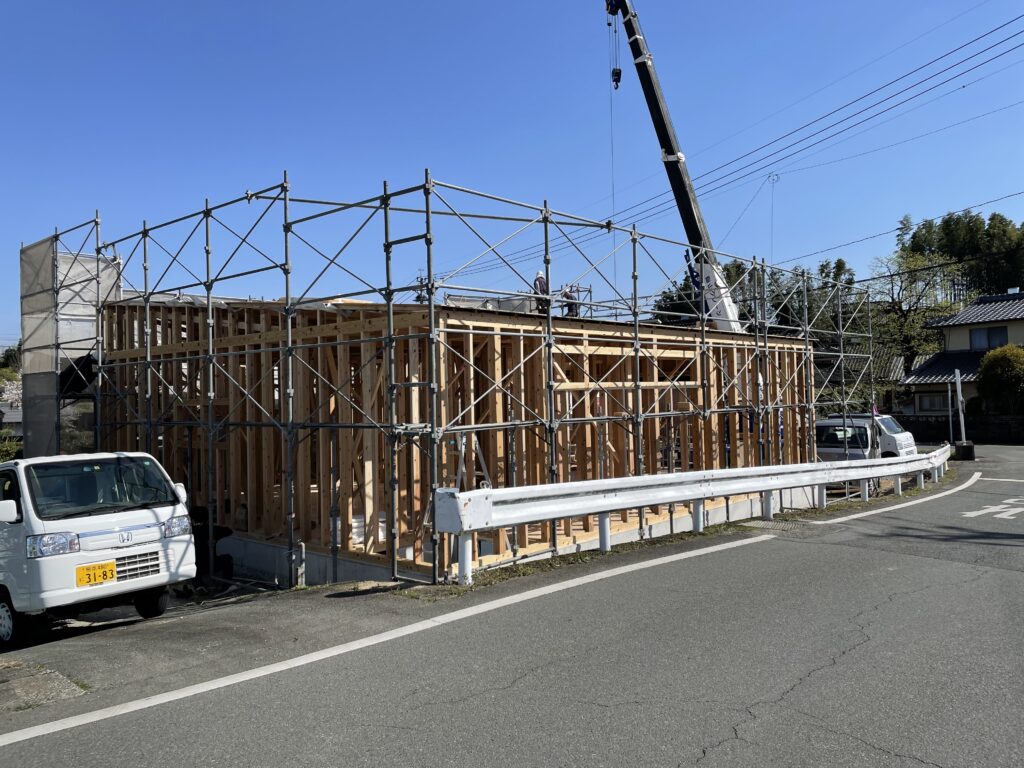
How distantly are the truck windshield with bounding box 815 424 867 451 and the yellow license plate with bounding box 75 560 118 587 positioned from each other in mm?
16410

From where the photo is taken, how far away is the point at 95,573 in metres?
7.46

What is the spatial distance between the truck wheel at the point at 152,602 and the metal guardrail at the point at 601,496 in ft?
11.0

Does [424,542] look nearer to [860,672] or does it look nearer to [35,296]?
[860,672]

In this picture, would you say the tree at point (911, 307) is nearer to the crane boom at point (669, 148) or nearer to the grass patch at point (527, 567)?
the crane boom at point (669, 148)

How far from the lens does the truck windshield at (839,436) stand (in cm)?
1895

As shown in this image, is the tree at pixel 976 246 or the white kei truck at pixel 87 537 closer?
the white kei truck at pixel 87 537

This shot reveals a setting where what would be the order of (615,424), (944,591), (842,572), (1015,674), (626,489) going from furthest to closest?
1. (615,424)
2. (626,489)
3. (842,572)
4. (944,591)
5. (1015,674)

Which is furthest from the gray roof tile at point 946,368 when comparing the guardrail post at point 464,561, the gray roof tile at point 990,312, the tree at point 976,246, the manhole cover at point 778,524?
the guardrail post at point 464,561

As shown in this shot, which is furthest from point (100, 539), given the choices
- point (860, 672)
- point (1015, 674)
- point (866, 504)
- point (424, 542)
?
point (866, 504)

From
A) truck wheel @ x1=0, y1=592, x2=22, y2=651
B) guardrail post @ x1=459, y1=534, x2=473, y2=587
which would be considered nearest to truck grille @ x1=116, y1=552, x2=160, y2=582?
truck wheel @ x1=0, y1=592, x2=22, y2=651

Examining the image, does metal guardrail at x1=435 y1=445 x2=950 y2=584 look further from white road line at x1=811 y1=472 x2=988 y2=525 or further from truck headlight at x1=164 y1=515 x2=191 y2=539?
truck headlight at x1=164 y1=515 x2=191 y2=539

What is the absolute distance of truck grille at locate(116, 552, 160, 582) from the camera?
25.2 feet

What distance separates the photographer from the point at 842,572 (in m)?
7.37

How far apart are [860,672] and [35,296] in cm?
1770
